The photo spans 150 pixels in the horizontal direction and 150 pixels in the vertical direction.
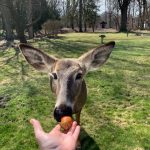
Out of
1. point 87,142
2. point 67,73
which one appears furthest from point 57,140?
point 87,142

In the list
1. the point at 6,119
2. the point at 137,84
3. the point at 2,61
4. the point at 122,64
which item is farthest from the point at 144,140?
the point at 2,61

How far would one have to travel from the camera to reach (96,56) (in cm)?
649

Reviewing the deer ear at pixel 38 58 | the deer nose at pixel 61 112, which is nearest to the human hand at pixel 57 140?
the deer nose at pixel 61 112

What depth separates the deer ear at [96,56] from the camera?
6.36m

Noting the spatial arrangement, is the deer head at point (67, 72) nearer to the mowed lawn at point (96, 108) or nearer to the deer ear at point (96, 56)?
the deer ear at point (96, 56)

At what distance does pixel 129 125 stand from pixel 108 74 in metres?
3.86

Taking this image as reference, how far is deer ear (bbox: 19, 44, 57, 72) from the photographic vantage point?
630cm

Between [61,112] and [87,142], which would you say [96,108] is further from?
[61,112]

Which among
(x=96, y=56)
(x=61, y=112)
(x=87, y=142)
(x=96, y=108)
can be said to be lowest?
(x=87, y=142)

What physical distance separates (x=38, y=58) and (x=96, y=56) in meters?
1.01

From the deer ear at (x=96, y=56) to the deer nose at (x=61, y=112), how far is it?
183 centimetres

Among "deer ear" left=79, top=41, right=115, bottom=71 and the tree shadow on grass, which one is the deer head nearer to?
"deer ear" left=79, top=41, right=115, bottom=71

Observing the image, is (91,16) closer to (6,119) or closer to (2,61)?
(2,61)

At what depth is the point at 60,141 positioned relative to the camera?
8.19 feet
